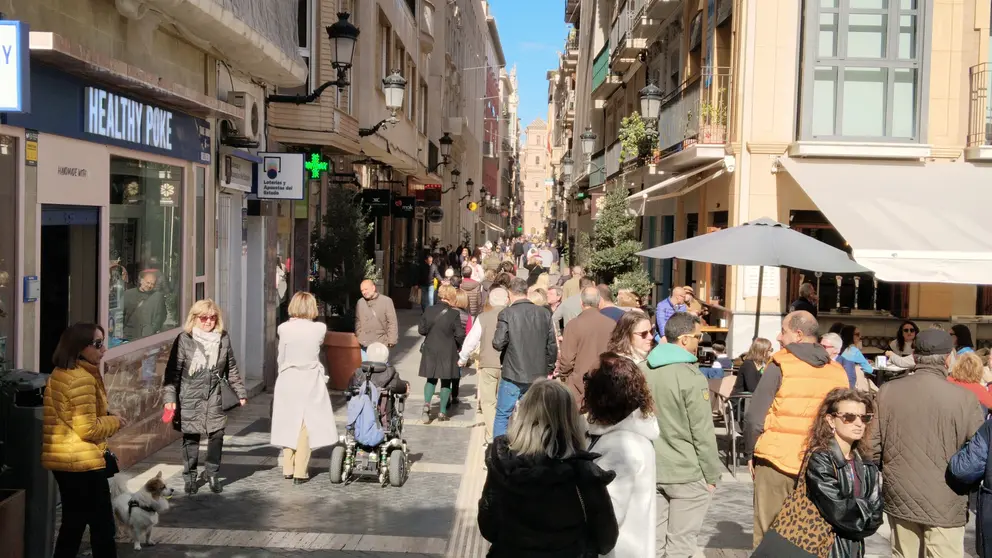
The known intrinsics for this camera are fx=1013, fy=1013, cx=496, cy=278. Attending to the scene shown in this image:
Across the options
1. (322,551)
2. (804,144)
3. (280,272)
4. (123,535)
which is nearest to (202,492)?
(123,535)

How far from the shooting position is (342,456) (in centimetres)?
898

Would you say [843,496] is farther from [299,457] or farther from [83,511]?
[299,457]

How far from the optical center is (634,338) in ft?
21.4

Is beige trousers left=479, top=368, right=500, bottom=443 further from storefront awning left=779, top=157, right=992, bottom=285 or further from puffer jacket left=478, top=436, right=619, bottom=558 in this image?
puffer jacket left=478, top=436, right=619, bottom=558

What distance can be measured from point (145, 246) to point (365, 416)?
3259 mm

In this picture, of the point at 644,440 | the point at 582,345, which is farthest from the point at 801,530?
the point at 582,345

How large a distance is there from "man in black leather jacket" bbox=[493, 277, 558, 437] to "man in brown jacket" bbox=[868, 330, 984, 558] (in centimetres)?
413

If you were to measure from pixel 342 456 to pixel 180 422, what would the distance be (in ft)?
4.80

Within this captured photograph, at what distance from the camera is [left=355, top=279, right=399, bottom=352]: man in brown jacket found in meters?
12.3

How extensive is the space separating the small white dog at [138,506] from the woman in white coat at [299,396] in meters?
1.95

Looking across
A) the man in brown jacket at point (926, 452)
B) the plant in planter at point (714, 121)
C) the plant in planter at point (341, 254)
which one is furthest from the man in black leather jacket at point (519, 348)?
the plant in planter at point (714, 121)

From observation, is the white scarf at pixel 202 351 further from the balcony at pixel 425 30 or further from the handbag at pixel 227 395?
the balcony at pixel 425 30

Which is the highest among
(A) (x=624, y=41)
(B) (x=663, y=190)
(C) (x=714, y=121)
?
(A) (x=624, y=41)

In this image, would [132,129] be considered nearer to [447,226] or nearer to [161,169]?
[161,169]
